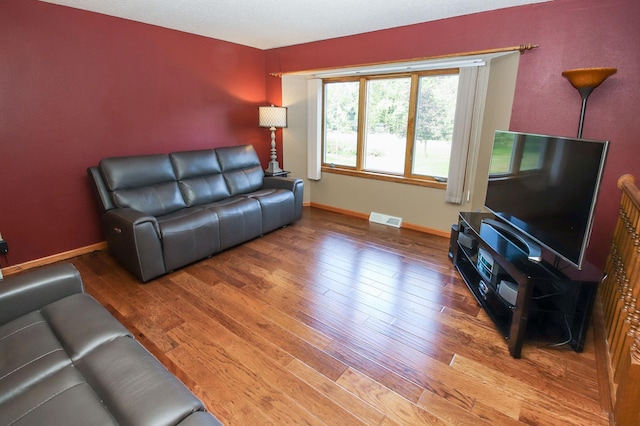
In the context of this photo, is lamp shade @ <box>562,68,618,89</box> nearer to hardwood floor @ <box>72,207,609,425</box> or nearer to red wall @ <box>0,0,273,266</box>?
hardwood floor @ <box>72,207,609,425</box>

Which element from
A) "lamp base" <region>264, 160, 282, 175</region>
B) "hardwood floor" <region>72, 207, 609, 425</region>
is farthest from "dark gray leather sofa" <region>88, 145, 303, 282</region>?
"lamp base" <region>264, 160, 282, 175</region>

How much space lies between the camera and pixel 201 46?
3.90m

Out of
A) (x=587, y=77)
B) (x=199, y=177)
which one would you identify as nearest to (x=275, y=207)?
(x=199, y=177)

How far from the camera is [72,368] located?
1248 millimetres

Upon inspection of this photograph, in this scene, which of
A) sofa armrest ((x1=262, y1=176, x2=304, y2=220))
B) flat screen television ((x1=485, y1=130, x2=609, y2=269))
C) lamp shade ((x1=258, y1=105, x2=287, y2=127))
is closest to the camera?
flat screen television ((x1=485, y1=130, x2=609, y2=269))

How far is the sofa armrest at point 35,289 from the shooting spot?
1528 mm

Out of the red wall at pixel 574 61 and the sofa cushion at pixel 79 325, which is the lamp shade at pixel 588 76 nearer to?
the red wall at pixel 574 61

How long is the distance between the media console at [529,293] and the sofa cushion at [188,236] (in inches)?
91.5

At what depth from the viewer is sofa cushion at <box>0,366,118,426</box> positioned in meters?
1.01

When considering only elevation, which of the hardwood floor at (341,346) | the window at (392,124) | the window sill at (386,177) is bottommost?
the hardwood floor at (341,346)

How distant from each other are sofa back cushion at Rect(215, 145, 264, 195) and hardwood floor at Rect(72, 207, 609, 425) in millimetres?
1054

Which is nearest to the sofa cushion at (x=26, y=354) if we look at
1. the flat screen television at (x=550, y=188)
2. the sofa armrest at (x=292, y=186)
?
the flat screen television at (x=550, y=188)

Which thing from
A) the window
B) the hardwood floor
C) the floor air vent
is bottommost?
the hardwood floor

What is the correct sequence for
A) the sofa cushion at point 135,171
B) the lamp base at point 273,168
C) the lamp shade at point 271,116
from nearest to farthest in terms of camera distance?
the sofa cushion at point 135,171
the lamp shade at point 271,116
the lamp base at point 273,168
